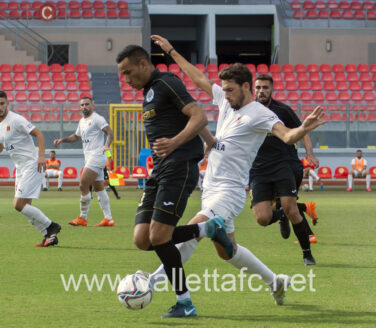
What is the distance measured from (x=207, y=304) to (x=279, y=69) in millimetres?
29044

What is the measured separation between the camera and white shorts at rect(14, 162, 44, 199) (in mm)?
9438

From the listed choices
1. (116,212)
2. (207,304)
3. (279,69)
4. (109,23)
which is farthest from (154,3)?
(207,304)

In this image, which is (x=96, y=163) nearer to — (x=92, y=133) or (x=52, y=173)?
(x=92, y=133)

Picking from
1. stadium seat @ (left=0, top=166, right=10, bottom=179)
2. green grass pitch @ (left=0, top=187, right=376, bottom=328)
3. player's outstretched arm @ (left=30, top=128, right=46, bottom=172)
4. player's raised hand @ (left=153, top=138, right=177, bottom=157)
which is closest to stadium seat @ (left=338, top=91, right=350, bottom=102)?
stadium seat @ (left=0, top=166, right=10, bottom=179)

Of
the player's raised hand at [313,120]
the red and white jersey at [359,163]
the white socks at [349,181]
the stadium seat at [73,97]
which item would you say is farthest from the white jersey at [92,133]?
the stadium seat at [73,97]

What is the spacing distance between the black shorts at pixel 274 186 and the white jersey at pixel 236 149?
86.9 inches

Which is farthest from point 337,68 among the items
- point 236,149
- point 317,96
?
point 236,149

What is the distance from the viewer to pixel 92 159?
12.2m

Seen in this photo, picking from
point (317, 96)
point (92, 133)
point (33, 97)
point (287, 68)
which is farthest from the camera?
point (287, 68)

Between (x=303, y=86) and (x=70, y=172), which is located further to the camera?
(x=303, y=86)

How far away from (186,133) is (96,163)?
23.3 ft

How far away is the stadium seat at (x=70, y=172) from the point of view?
25625 mm

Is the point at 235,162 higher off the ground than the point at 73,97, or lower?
lower

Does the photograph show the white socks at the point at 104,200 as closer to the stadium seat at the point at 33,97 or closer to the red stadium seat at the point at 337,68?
the stadium seat at the point at 33,97
